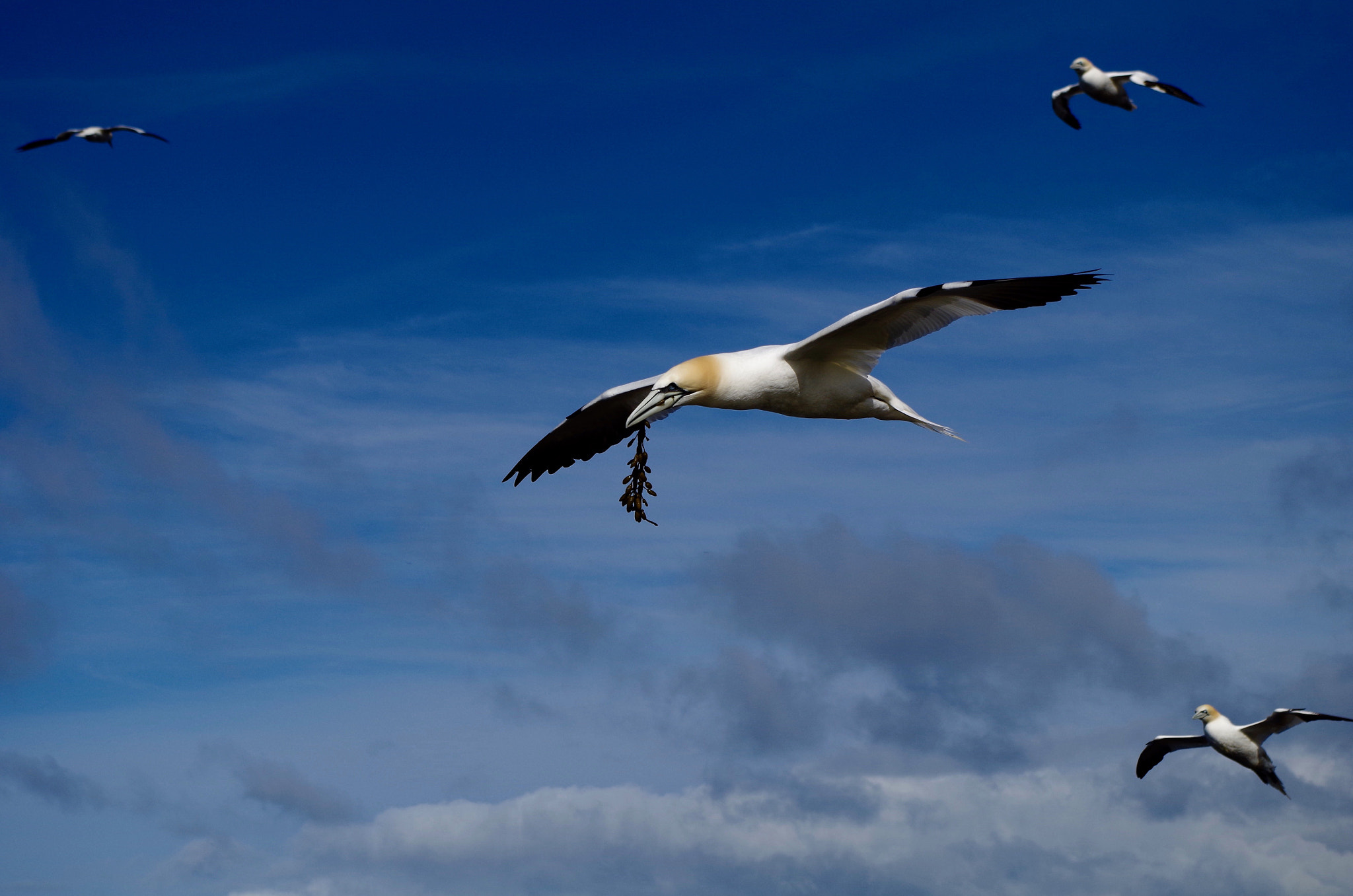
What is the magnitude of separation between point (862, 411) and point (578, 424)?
5.54 m

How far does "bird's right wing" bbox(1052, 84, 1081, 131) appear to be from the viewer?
2320 centimetres

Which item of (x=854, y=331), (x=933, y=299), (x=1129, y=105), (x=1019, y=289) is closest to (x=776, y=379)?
(x=854, y=331)

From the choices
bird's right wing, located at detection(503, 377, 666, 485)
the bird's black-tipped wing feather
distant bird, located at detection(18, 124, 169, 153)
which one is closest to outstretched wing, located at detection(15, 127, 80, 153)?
distant bird, located at detection(18, 124, 169, 153)

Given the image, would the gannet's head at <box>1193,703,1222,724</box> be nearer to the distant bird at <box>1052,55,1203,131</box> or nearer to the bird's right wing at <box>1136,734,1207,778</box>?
the bird's right wing at <box>1136,734,1207,778</box>

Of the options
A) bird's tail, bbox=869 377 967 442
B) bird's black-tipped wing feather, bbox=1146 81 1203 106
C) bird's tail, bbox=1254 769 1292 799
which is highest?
bird's black-tipped wing feather, bbox=1146 81 1203 106

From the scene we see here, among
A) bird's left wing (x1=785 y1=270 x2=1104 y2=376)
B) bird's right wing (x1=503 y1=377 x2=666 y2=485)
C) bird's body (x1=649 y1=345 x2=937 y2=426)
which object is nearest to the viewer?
bird's left wing (x1=785 y1=270 x2=1104 y2=376)

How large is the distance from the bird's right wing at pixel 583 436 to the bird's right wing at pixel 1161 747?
12.0m

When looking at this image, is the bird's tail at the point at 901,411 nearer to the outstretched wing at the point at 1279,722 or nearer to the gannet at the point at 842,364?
the gannet at the point at 842,364

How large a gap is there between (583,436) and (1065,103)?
422 inches

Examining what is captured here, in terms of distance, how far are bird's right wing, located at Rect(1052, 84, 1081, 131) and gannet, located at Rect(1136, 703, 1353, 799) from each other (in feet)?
36.2

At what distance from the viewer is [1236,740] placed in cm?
2323

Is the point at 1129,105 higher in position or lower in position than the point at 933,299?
higher

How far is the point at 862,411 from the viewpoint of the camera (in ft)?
61.2

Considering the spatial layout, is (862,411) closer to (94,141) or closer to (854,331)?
(854,331)
